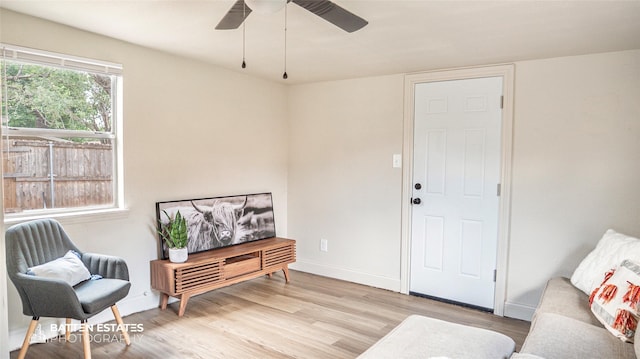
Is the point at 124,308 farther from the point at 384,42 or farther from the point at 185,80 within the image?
the point at 384,42

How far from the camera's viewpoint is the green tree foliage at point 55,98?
8.80 ft

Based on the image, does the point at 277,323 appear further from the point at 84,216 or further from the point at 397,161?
the point at 397,161

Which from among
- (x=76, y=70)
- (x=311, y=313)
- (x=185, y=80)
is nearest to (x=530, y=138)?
(x=311, y=313)

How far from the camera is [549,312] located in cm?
230

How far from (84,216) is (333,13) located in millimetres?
2315

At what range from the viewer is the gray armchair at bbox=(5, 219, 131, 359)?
7.60 feet

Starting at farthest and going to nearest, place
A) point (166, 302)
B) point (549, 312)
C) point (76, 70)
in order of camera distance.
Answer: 1. point (166, 302)
2. point (76, 70)
3. point (549, 312)

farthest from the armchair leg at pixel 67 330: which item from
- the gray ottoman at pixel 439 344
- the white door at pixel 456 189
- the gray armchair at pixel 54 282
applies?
the white door at pixel 456 189

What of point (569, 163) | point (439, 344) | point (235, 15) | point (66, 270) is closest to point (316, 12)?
point (235, 15)

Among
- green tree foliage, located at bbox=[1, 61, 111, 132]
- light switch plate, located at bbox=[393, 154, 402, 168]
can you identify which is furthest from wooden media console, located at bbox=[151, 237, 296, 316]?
light switch plate, located at bbox=[393, 154, 402, 168]

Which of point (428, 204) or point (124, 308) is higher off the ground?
point (428, 204)

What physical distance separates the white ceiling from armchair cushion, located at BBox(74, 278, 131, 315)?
5.59 feet

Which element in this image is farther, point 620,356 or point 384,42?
point 384,42

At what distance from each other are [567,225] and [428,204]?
1151mm
